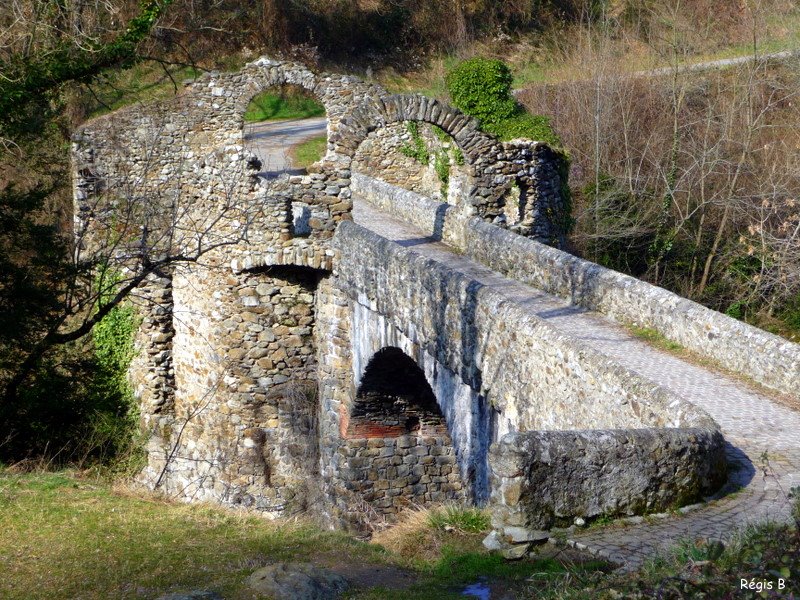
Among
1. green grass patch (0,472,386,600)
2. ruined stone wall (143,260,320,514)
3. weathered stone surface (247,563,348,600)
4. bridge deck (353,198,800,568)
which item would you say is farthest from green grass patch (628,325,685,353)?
ruined stone wall (143,260,320,514)

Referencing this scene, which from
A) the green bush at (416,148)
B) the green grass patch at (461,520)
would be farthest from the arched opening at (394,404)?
the green bush at (416,148)

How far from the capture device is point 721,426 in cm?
683

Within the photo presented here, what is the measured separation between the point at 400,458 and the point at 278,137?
13891 mm

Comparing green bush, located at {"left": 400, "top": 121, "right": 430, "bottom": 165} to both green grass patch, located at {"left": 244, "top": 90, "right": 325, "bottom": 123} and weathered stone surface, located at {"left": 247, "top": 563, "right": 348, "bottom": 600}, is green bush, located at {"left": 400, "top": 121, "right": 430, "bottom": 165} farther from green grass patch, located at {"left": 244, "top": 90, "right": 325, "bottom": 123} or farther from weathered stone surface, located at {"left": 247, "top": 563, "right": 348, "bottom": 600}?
weathered stone surface, located at {"left": 247, "top": 563, "right": 348, "bottom": 600}

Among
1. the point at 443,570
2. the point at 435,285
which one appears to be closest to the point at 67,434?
the point at 435,285

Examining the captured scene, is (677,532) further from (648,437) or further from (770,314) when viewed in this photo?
(770,314)

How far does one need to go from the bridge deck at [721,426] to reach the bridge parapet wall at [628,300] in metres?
0.17

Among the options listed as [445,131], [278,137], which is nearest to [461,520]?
[445,131]

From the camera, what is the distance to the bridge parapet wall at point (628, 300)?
792 cm

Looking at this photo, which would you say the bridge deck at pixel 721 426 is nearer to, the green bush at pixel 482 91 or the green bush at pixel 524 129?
the green bush at pixel 524 129

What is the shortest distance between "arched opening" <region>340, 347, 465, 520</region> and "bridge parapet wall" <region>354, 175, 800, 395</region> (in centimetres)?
241

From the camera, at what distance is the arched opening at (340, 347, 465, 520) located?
14055 millimetres

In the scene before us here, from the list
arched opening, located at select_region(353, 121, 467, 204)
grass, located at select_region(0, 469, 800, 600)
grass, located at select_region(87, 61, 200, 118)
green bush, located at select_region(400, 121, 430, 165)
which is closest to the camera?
grass, located at select_region(0, 469, 800, 600)

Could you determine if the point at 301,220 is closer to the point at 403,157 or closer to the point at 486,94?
the point at 486,94
